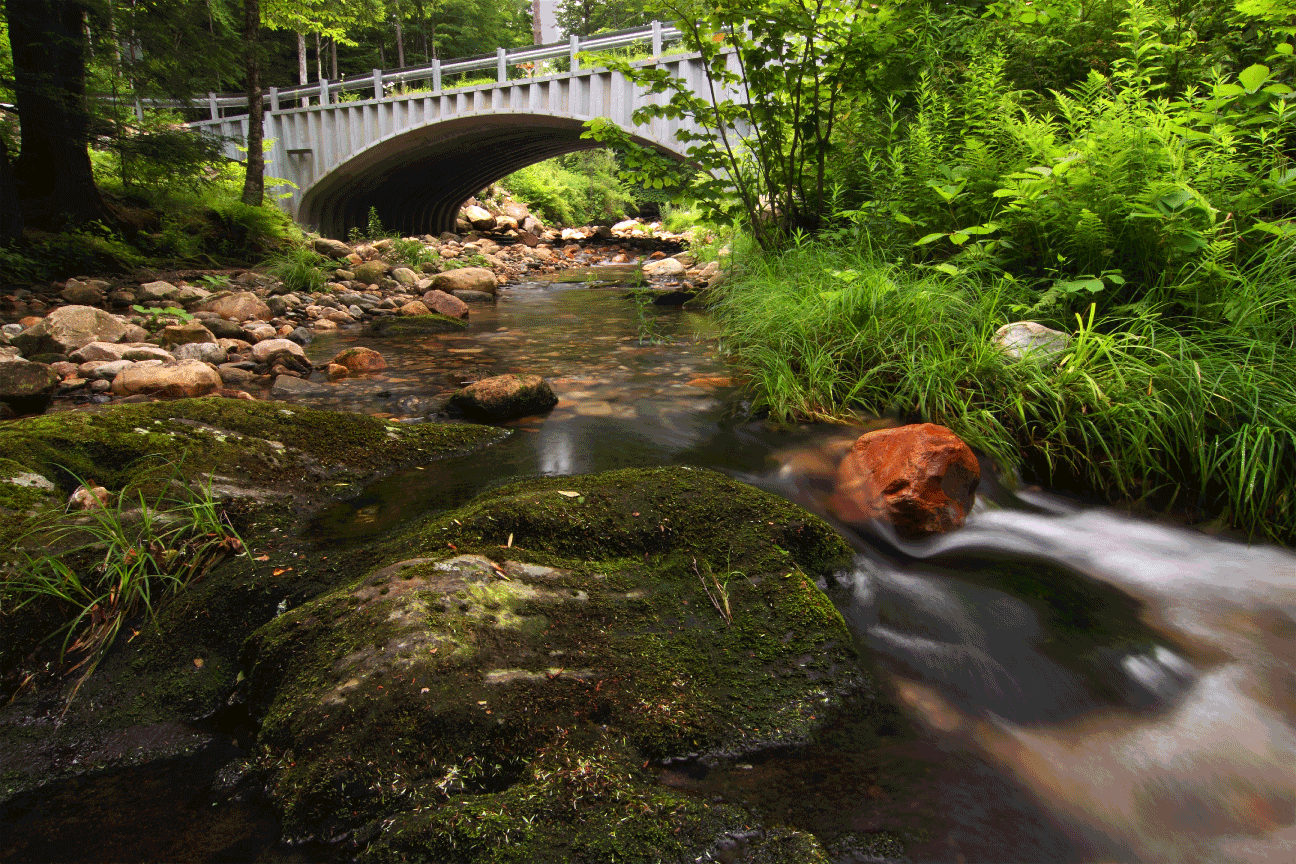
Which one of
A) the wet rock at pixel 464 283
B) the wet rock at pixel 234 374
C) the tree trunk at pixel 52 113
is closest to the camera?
the wet rock at pixel 234 374

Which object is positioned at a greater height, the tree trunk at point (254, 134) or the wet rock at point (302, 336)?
the tree trunk at point (254, 134)

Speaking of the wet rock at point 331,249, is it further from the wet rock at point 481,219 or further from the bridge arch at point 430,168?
the wet rock at point 481,219

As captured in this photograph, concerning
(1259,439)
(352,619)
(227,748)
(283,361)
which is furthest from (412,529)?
(283,361)

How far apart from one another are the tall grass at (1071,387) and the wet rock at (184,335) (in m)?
5.51

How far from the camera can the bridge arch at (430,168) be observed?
16.8 m

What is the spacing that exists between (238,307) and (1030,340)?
8.33m

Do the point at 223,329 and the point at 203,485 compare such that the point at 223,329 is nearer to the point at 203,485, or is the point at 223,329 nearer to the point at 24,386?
the point at 24,386

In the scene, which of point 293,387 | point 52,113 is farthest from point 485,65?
point 293,387

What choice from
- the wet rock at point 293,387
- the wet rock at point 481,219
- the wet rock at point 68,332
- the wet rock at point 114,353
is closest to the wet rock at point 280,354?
the wet rock at point 293,387

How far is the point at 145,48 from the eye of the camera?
8812 mm

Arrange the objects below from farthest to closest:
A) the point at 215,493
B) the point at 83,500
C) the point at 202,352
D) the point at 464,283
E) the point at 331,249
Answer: the point at 331,249, the point at 464,283, the point at 202,352, the point at 215,493, the point at 83,500

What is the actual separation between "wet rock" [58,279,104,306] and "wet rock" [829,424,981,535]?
8.73 meters

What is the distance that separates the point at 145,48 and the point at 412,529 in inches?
409

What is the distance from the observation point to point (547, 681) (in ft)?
5.44
